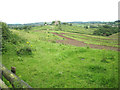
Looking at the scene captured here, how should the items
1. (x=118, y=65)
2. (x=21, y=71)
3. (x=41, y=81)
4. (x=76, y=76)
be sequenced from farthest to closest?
1. (x=118, y=65)
2. (x=21, y=71)
3. (x=76, y=76)
4. (x=41, y=81)

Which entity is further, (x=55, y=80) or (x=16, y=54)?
(x=16, y=54)

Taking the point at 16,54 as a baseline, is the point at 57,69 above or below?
below

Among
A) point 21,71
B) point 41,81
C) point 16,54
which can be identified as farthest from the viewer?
point 16,54

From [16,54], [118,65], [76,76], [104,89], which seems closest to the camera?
[104,89]

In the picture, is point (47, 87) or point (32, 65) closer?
point (47, 87)

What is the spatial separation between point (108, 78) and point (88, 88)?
2.03 metres

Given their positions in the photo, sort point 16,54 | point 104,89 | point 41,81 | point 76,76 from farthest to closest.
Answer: point 16,54, point 76,76, point 41,81, point 104,89

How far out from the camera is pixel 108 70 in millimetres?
8852

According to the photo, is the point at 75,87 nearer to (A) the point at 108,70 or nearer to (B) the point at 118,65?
(A) the point at 108,70

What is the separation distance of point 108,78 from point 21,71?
7434 millimetres

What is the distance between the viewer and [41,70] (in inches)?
358

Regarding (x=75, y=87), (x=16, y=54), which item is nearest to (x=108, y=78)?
(x=75, y=87)

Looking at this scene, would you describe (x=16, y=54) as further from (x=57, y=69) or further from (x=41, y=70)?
(x=57, y=69)

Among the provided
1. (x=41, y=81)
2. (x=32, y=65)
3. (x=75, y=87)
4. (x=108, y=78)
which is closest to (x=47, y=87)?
(x=41, y=81)
